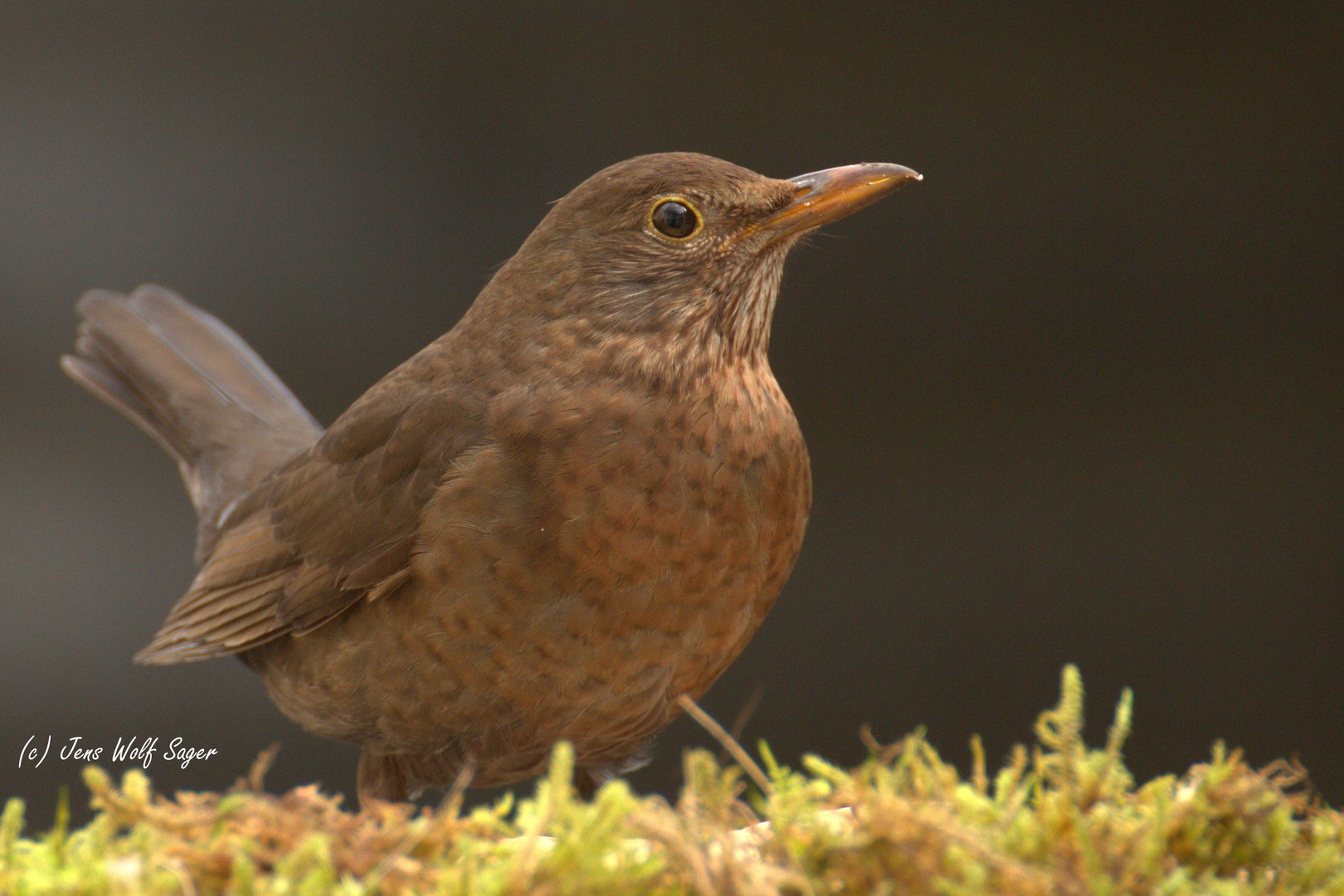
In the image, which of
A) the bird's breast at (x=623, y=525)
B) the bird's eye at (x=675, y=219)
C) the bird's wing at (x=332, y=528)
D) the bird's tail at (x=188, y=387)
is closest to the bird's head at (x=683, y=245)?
the bird's eye at (x=675, y=219)

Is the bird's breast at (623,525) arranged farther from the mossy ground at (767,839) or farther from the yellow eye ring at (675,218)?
the mossy ground at (767,839)

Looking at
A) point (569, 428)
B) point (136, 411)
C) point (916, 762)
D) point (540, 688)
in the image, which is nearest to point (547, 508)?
point (569, 428)

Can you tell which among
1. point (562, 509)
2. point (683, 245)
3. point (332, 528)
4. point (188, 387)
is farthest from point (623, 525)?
point (188, 387)

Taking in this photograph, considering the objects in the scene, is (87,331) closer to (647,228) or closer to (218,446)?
(218,446)

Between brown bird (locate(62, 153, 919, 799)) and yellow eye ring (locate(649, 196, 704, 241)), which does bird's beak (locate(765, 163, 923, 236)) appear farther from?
yellow eye ring (locate(649, 196, 704, 241))

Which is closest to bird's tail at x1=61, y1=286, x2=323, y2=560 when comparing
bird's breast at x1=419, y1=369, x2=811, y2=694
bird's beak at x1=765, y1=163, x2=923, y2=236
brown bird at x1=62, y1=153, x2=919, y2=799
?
brown bird at x1=62, y1=153, x2=919, y2=799

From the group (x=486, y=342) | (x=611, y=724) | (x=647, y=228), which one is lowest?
(x=611, y=724)

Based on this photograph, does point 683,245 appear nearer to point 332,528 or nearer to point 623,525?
point 623,525

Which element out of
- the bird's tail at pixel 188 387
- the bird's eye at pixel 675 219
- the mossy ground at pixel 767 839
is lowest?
the mossy ground at pixel 767 839
